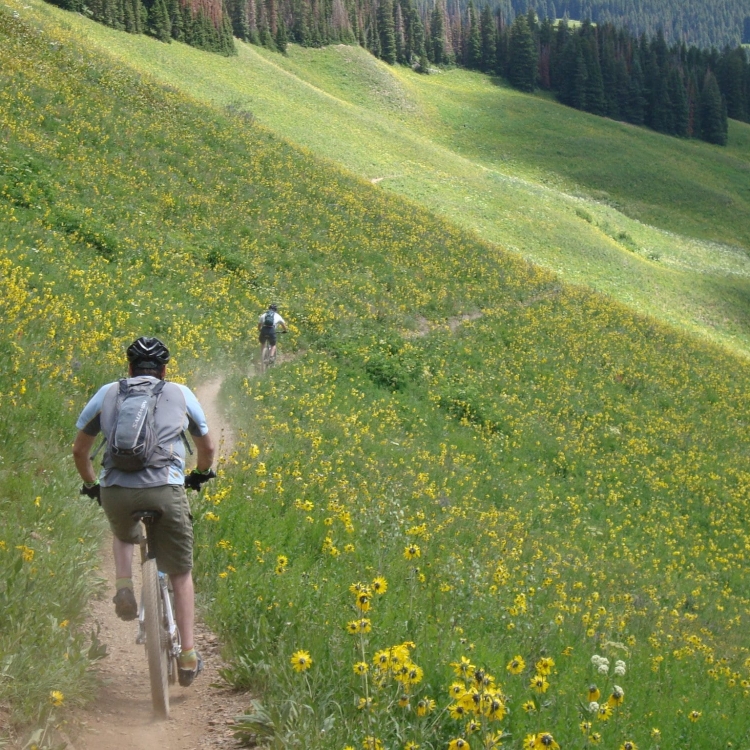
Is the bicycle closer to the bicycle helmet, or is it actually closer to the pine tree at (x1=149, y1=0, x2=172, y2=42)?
the bicycle helmet

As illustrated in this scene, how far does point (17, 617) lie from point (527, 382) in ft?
57.5

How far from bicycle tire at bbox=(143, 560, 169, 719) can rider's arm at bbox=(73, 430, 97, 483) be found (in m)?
0.76

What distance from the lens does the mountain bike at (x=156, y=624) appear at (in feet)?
13.7

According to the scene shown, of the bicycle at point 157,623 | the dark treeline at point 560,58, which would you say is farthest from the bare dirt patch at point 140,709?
the dark treeline at point 560,58

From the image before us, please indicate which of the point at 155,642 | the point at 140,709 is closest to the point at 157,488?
the point at 155,642

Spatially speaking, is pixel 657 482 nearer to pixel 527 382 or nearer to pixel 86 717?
pixel 527 382

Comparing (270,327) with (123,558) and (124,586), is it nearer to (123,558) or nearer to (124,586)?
(123,558)

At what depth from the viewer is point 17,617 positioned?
437 centimetres

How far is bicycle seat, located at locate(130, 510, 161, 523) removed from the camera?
4203 millimetres

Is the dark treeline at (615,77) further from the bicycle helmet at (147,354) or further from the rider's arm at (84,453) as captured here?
the rider's arm at (84,453)

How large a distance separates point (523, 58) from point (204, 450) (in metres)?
117

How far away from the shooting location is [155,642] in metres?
4.15

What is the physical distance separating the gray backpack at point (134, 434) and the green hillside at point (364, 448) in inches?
46.5

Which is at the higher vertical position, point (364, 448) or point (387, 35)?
point (387, 35)
